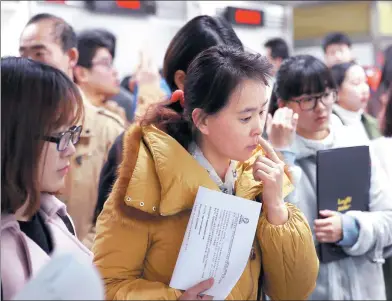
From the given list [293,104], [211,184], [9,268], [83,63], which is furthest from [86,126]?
[9,268]

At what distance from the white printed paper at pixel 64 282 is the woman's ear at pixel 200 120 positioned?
0.58 metres

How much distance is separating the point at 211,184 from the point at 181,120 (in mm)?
173

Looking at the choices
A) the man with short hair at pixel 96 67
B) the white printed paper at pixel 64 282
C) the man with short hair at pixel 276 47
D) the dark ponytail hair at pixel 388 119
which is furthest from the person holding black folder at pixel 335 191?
the man with short hair at pixel 276 47

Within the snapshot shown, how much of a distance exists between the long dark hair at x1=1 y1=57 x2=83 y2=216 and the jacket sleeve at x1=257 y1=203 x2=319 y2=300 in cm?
45

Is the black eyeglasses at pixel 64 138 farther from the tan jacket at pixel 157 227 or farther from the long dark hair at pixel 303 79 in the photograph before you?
the long dark hair at pixel 303 79

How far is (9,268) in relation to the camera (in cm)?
97

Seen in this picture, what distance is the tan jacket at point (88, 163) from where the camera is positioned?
2.02 meters

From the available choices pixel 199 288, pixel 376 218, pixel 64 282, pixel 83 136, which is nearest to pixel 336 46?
pixel 83 136

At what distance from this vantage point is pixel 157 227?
118 centimetres

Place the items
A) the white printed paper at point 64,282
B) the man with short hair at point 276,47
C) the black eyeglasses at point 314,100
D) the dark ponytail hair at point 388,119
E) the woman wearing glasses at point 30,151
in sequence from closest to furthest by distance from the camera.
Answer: the white printed paper at point 64,282 < the woman wearing glasses at point 30,151 < the black eyeglasses at point 314,100 < the dark ponytail hair at point 388,119 < the man with short hair at point 276,47

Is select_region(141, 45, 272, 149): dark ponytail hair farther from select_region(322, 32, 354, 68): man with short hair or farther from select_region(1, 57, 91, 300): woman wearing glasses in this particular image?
select_region(322, 32, 354, 68): man with short hair

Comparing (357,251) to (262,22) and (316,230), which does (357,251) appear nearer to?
(316,230)

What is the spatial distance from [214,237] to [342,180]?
1.99 feet

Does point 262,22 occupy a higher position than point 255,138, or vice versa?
point 262,22
